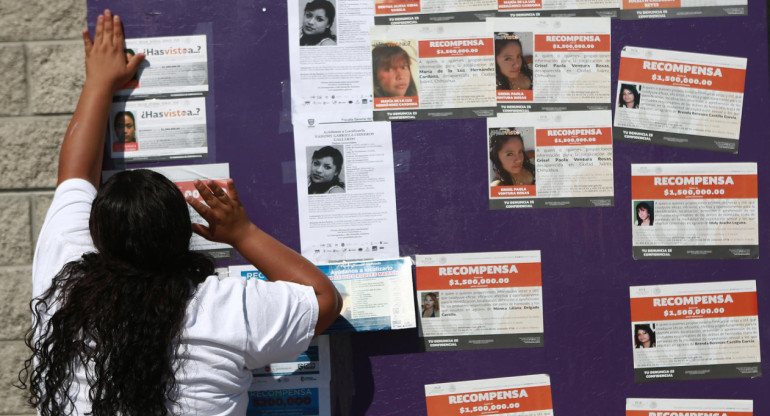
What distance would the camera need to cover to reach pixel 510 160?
1.96 m

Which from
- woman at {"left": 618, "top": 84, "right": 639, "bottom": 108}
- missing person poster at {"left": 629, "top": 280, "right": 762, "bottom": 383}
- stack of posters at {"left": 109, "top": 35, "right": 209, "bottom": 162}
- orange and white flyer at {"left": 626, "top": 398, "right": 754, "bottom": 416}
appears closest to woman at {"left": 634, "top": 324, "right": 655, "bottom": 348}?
missing person poster at {"left": 629, "top": 280, "right": 762, "bottom": 383}

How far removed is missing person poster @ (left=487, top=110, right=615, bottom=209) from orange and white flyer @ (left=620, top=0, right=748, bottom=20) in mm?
330

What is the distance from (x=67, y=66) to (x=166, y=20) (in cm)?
41

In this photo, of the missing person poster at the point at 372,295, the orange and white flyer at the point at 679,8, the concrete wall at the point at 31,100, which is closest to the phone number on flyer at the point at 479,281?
the missing person poster at the point at 372,295

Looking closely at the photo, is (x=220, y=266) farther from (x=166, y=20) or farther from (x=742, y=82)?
(x=742, y=82)

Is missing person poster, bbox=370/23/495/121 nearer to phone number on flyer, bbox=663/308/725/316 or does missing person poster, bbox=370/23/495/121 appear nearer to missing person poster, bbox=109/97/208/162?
missing person poster, bbox=109/97/208/162

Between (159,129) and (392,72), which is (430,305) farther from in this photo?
(159,129)

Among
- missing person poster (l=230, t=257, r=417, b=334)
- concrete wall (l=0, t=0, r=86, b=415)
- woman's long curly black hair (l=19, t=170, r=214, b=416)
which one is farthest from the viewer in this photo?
concrete wall (l=0, t=0, r=86, b=415)

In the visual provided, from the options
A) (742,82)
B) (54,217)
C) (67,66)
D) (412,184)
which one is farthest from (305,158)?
(742,82)

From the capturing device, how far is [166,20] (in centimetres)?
196

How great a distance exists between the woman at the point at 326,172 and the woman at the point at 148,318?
18.3 inches

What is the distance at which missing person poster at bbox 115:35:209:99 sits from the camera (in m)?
1.96

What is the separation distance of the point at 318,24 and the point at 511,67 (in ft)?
2.04

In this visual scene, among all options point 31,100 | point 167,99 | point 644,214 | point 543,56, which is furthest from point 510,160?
point 31,100
